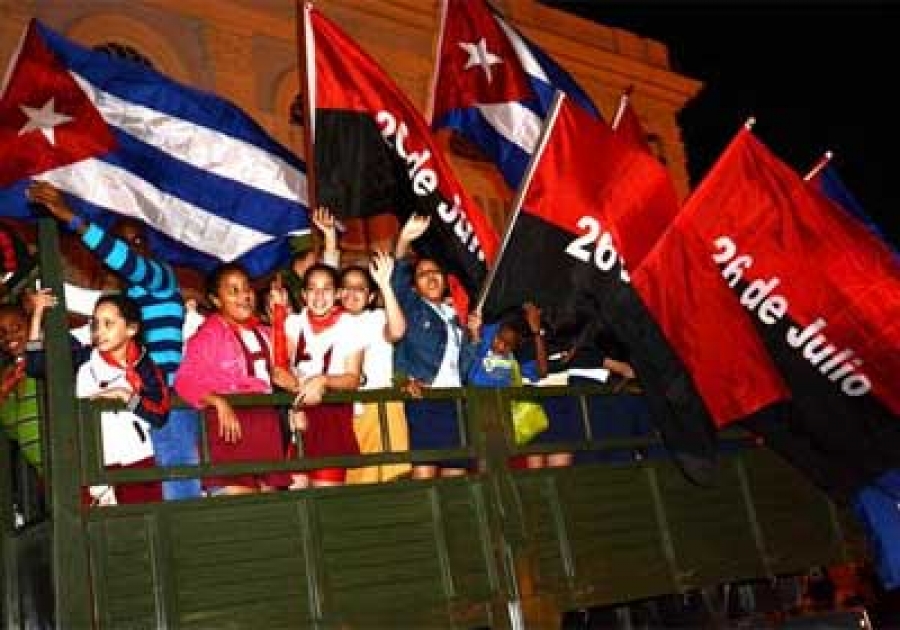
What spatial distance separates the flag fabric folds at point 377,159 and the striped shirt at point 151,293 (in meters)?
1.25

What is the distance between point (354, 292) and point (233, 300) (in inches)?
32.0

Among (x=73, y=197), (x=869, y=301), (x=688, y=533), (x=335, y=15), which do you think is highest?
(x=335, y=15)

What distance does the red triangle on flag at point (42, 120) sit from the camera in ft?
19.2

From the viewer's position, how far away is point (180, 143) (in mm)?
6582

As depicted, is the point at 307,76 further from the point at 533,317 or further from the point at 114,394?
the point at 114,394

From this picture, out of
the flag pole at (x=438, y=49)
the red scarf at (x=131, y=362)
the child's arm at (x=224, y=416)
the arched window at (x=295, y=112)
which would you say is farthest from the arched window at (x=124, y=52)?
the child's arm at (x=224, y=416)

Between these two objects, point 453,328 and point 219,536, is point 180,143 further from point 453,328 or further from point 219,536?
point 219,536

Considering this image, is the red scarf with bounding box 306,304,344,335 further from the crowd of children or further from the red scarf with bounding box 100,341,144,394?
the red scarf with bounding box 100,341,144,394

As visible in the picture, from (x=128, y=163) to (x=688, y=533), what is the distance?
14.6ft

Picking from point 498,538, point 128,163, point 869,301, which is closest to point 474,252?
point 498,538

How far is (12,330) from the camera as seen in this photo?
18.8 feet

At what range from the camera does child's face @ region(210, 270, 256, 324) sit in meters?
5.78

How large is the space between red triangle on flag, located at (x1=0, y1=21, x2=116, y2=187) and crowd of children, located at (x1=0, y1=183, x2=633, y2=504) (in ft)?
0.96

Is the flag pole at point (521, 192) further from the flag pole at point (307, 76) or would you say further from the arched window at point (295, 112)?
the arched window at point (295, 112)
